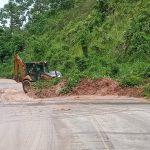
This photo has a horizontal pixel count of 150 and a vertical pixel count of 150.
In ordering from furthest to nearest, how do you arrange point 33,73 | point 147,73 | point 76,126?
point 33,73
point 147,73
point 76,126

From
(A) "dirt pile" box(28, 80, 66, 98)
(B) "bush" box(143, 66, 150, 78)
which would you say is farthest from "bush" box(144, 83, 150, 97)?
(A) "dirt pile" box(28, 80, 66, 98)

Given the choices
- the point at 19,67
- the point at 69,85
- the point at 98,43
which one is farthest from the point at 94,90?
the point at 98,43

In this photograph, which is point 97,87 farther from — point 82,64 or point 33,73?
point 82,64

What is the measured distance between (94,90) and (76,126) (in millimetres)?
15906

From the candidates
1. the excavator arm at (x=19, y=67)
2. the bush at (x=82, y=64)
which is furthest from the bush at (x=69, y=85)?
the bush at (x=82, y=64)

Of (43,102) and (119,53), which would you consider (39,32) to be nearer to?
(119,53)

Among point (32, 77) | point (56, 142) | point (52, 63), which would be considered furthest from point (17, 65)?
point (56, 142)

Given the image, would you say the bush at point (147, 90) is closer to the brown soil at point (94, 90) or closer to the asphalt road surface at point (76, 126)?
the brown soil at point (94, 90)

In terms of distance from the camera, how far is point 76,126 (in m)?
19.5

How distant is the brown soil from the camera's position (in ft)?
113

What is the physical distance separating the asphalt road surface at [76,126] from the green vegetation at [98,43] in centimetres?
781

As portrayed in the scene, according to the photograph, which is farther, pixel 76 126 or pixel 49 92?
pixel 49 92

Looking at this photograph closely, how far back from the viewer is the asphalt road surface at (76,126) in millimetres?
15023

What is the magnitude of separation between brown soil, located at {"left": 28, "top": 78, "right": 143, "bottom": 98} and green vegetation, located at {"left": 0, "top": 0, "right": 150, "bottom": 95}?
0.47 meters
